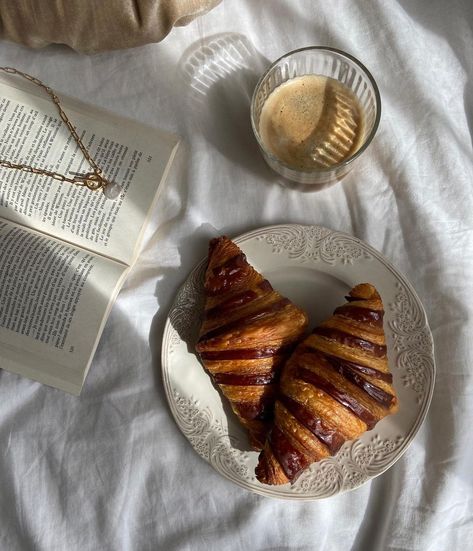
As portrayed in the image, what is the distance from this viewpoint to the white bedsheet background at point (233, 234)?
1082mm

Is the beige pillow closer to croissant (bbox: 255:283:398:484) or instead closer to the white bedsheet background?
the white bedsheet background

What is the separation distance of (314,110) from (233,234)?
250mm

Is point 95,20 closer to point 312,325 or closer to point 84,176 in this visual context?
point 84,176

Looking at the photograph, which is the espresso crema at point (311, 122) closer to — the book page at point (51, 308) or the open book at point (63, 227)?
the open book at point (63, 227)

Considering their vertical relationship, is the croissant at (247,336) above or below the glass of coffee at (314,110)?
below

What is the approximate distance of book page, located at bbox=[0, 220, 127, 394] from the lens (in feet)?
3.67

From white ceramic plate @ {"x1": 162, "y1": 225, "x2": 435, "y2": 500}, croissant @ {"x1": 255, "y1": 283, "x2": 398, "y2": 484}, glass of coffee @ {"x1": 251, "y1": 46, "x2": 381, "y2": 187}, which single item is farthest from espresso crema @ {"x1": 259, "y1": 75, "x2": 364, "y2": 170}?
croissant @ {"x1": 255, "y1": 283, "x2": 398, "y2": 484}

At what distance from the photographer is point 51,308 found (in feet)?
3.69

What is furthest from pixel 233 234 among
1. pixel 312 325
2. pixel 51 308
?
pixel 51 308

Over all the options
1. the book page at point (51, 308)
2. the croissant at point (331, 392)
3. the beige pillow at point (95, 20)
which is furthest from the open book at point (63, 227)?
the croissant at point (331, 392)

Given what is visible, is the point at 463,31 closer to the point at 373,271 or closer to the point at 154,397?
the point at 373,271

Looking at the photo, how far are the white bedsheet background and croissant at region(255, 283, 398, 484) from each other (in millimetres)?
164

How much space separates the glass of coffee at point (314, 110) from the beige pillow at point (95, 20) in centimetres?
18

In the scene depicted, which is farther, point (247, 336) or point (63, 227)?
point (63, 227)
